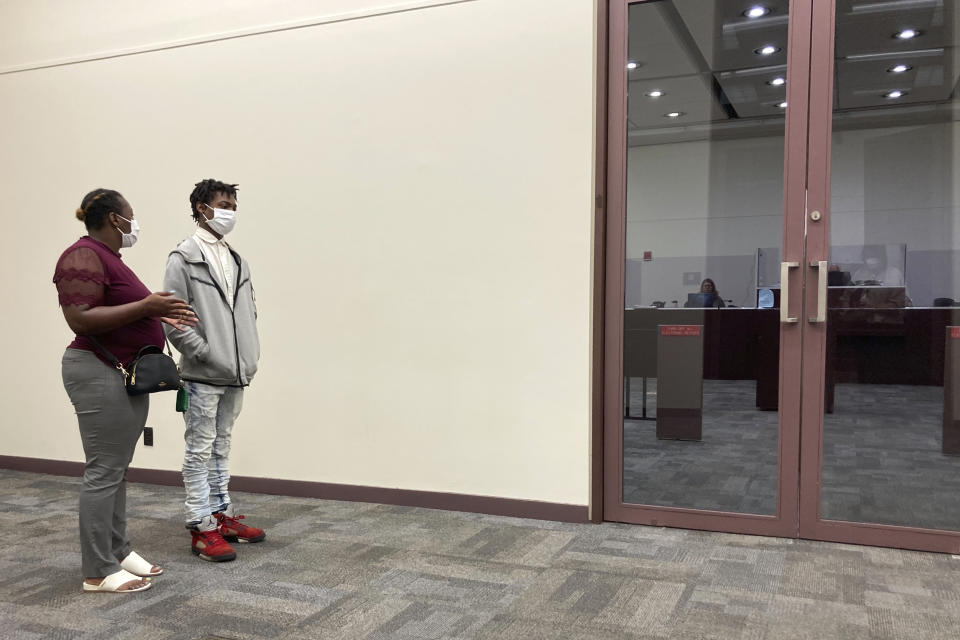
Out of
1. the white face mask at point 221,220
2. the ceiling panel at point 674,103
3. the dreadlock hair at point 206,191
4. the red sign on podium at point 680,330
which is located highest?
the ceiling panel at point 674,103

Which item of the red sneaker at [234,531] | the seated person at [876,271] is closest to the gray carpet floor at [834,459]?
the seated person at [876,271]

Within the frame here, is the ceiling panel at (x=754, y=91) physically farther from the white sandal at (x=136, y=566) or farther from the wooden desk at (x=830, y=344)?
the white sandal at (x=136, y=566)

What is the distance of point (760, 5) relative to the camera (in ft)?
9.61

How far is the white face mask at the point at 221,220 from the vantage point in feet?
9.20

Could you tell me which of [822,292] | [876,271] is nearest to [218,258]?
[822,292]

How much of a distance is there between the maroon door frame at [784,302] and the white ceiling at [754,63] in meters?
0.05

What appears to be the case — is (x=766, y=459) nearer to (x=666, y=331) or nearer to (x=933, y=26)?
(x=666, y=331)

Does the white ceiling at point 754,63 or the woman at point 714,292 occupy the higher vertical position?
the white ceiling at point 754,63

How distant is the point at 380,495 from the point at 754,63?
243cm

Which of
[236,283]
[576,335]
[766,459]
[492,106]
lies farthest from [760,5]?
[236,283]

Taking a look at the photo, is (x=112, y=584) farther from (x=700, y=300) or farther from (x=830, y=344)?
(x=830, y=344)

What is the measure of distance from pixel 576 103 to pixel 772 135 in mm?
782

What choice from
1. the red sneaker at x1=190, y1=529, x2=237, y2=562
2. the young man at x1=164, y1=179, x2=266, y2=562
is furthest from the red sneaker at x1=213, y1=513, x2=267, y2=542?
the red sneaker at x1=190, y1=529, x2=237, y2=562

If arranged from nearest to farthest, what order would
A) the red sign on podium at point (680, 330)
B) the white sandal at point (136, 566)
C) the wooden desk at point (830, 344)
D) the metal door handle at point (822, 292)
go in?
the white sandal at point (136, 566)
the wooden desk at point (830, 344)
the metal door handle at point (822, 292)
the red sign on podium at point (680, 330)
